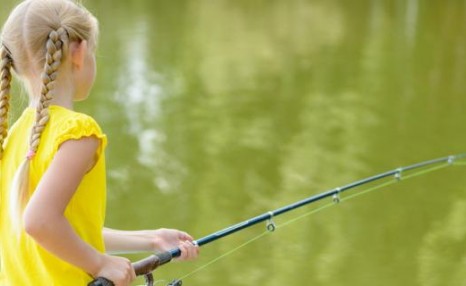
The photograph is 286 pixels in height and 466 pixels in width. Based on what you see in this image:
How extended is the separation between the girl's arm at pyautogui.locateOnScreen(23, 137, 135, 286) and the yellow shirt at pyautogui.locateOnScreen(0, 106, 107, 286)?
0.02 metres

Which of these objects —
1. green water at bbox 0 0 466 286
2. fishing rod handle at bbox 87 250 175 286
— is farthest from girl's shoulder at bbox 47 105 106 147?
green water at bbox 0 0 466 286

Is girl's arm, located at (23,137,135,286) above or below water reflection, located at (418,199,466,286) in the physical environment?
below

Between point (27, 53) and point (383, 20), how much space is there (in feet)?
39.6

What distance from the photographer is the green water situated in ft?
12.4

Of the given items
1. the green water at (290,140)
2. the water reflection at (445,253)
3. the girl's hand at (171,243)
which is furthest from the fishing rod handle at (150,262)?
the water reflection at (445,253)

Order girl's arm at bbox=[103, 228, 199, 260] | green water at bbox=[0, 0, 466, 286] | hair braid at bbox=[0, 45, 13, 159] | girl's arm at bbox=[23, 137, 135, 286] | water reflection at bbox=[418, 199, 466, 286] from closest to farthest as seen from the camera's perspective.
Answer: girl's arm at bbox=[23, 137, 135, 286]
hair braid at bbox=[0, 45, 13, 159]
girl's arm at bbox=[103, 228, 199, 260]
water reflection at bbox=[418, 199, 466, 286]
green water at bbox=[0, 0, 466, 286]

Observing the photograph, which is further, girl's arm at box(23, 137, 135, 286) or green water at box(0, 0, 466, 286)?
green water at box(0, 0, 466, 286)

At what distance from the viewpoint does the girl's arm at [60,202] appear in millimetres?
1148

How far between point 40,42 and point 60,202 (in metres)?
0.22

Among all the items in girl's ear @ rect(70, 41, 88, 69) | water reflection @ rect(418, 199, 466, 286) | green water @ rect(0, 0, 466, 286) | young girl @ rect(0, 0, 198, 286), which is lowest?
young girl @ rect(0, 0, 198, 286)

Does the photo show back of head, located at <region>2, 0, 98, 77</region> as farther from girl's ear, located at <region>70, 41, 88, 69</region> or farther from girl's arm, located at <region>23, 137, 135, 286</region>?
girl's arm, located at <region>23, 137, 135, 286</region>

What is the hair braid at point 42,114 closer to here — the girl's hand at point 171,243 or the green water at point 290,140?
the girl's hand at point 171,243

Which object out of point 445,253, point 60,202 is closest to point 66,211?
point 60,202

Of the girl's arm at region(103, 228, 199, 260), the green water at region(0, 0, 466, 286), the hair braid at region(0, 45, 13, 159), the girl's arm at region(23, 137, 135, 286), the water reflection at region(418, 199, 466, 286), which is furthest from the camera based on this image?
the green water at region(0, 0, 466, 286)
